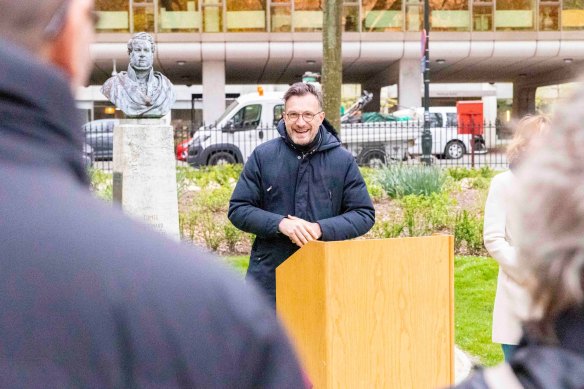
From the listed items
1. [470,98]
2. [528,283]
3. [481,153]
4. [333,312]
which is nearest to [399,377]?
[333,312]

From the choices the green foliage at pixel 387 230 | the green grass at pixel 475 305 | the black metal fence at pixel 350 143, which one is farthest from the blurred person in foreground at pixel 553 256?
the black metal fence at pixel 350 143

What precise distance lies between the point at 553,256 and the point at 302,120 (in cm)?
347

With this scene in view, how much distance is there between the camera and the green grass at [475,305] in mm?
7195

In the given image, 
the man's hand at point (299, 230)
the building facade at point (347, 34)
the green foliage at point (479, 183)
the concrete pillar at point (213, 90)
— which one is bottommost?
the green foliage at point (479, 183)

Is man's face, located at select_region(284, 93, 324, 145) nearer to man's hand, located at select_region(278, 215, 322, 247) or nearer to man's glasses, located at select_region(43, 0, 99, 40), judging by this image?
man's hand, located at select_region(278, 215, 322, 247)

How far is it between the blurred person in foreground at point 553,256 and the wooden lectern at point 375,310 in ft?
8.82

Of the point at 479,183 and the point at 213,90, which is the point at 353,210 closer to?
the point at 479,183

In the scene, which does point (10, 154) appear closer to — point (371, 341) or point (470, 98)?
point (371, 341)

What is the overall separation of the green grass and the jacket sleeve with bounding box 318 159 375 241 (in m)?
2.54

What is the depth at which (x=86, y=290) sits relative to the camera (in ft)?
3.43

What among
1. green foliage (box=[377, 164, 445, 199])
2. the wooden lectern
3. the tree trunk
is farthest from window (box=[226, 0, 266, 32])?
the wooden lectern

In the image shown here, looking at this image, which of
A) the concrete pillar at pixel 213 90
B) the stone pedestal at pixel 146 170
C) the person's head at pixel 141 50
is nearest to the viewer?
the stone pedestal at pixel 146 170

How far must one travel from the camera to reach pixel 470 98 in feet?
210

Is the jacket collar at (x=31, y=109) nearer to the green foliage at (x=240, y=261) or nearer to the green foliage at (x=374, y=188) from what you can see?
the green foliage at (x=240, y=261)
